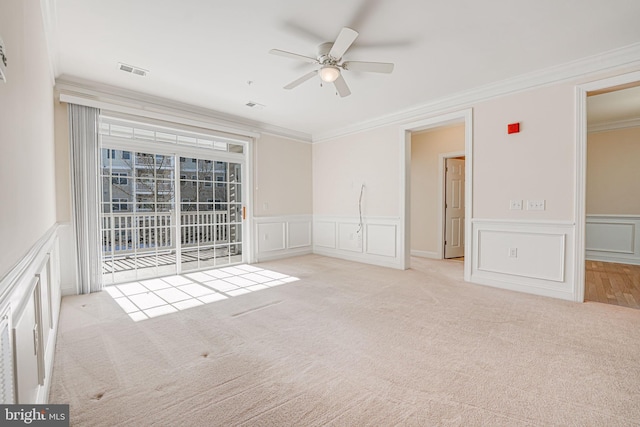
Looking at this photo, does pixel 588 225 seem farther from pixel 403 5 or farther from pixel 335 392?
pixel 335 392

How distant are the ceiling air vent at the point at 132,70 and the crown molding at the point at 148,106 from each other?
2.14 feet

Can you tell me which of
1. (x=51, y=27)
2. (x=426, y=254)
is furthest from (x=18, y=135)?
(x=426, y=254)

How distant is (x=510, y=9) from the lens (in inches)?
91.3

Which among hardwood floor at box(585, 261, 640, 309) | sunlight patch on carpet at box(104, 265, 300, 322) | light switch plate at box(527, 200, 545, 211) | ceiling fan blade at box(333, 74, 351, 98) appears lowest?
hardwood floor at box(585, 261, 640, 309)

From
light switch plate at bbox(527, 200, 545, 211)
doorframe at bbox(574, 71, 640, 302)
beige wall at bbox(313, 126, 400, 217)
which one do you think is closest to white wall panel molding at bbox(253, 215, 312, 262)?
beige wall at bbox(313, 126, 400, 217)

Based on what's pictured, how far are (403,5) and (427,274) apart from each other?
3677 mm

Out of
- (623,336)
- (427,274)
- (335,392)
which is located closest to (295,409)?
(335,392)

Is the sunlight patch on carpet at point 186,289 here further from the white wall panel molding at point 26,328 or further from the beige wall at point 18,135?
the beige wall at point 18,135

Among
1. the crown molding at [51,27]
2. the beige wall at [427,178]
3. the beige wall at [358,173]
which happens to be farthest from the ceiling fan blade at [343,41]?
the beige wall at [427,178]

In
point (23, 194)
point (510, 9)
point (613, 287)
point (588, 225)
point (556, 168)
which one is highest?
point (510, 9)

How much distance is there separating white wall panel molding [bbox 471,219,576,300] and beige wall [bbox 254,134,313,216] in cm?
349

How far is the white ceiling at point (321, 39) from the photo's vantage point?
2.30m

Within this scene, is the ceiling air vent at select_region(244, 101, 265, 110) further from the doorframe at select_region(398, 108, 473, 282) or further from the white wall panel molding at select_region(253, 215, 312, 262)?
the doorframe at select_region(398, 108, 473, 282)

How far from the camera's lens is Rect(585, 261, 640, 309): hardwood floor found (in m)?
3.37
